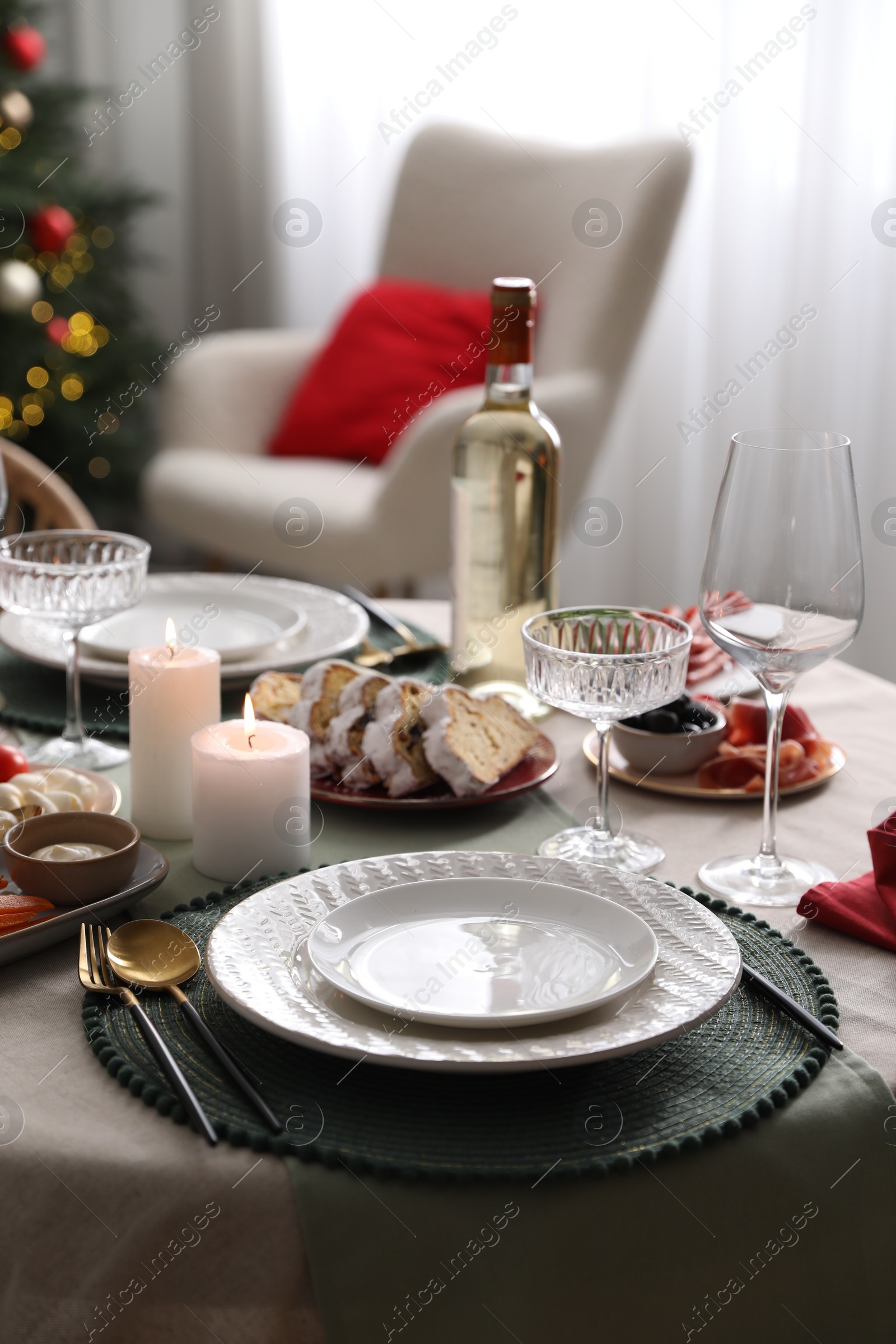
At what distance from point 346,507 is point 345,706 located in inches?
68.6

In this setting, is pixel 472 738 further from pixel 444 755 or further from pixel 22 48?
pixel 22 48

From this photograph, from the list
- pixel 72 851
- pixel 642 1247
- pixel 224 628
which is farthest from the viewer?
pixel 224 628

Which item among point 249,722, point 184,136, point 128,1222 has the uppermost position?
point 184,136

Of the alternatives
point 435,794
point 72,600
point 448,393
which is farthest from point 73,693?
point 448,393

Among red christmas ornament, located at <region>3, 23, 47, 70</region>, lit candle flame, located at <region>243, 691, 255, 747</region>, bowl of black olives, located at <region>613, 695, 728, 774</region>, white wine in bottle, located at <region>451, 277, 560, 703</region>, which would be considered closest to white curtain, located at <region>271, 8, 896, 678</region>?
red christmas ornament, located at <region>3, 23, 47, 70</region>

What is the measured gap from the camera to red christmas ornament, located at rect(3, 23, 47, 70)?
117 inches

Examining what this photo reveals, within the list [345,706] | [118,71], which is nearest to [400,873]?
[345,706]

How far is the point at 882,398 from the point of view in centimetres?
310

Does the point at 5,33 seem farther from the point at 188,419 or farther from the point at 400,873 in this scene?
the point at 400,873

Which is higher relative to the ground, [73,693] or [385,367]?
[385,367]

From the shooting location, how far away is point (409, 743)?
989mm

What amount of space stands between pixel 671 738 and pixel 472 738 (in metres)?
0.17

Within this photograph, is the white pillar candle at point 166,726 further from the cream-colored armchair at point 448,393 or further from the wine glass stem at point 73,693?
the cream-colored armchair at point 448,393

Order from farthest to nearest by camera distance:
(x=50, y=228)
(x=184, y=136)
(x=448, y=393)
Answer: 1. (x=184, y=136)
2. (x=50, y=228)
3. (x=448, y=393)
